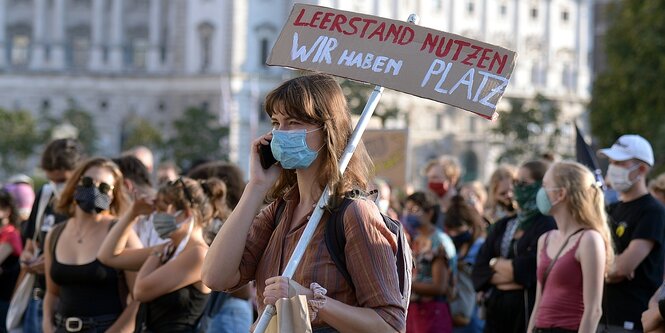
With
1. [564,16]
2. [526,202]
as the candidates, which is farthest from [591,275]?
[564,16]

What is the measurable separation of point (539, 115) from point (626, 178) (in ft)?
163

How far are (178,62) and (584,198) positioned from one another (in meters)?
69.7

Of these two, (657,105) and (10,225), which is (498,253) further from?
(657,105)

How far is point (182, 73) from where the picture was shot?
75.9m

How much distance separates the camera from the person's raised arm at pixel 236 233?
5.47 m

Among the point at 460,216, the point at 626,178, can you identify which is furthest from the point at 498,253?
the point at 460,216

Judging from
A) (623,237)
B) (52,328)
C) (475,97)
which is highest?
(475,97)

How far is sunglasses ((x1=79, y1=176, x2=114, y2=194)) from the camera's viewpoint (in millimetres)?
8266

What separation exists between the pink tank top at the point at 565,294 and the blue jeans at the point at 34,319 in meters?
3.39

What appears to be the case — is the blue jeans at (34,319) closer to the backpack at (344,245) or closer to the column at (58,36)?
the backpack at (344,245)

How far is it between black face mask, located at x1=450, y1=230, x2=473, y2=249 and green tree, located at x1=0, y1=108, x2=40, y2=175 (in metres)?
48.9

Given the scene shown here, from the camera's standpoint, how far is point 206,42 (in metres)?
75.3

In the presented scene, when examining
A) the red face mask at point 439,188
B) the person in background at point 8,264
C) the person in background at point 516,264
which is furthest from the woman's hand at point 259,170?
the red face mask at point 439,188

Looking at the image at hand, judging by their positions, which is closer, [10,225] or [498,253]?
[498,253]
